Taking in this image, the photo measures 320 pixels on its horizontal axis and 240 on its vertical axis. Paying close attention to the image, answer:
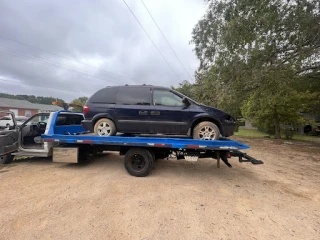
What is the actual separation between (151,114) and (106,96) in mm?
1439

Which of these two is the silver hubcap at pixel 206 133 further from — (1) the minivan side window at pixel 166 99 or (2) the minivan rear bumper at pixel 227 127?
(1) the minivan side window at pixel 166 99

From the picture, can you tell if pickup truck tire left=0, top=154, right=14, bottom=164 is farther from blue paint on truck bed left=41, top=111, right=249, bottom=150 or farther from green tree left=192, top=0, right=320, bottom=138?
green tree left=192, top=0, right=320, bottom=138

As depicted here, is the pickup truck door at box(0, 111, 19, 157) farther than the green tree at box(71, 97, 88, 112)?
No

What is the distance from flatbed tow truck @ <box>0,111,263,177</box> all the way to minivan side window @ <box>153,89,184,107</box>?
92 cm

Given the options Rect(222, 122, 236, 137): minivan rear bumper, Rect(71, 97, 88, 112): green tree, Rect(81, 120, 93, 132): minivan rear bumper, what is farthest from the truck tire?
Rect(71, 97, 88, 112): green tree

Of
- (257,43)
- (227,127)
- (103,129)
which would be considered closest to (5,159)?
(103,129)

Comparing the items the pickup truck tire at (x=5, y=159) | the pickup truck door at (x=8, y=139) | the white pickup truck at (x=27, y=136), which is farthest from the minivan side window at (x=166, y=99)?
the pickup truck tire at (x=5, y=159)

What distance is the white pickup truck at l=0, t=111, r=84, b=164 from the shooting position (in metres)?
5.53

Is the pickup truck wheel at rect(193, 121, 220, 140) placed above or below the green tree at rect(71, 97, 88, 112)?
below

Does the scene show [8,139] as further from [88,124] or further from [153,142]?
[153,142]

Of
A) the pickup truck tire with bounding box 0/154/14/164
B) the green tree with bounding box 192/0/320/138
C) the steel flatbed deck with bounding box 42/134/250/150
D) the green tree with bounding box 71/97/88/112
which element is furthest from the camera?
the green tree with bounding box 71/97/88/112

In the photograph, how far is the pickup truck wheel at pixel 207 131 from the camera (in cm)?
485

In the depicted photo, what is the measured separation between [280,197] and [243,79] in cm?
505

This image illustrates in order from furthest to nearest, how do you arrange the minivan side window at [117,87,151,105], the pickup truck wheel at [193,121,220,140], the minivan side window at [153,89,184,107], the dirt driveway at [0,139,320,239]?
the minivan side window at [117,87,151,105] → the minivan side window at [153,89,184,107] → the pickup truck wheel at [193,121,220,140] → the dirt driveway at [0,139,320,239]
